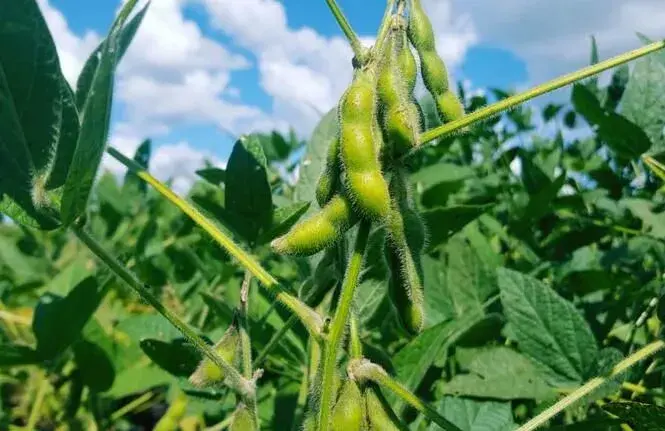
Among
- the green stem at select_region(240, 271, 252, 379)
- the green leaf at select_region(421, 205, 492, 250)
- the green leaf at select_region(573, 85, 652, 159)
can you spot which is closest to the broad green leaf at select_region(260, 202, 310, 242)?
the green stem at select_region(240, 271, 252, 379)

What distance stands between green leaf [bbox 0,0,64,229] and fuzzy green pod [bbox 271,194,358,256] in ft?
1.07

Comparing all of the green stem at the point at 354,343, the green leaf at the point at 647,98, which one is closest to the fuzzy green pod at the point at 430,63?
the green stem at the point at 354,343

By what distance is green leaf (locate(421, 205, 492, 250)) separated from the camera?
4.70ft

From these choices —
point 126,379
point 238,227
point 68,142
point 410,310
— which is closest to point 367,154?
point 410,310

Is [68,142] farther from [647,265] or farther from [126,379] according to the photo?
[647,265]

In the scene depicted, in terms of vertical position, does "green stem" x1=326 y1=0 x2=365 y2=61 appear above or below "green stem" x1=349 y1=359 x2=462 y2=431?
above

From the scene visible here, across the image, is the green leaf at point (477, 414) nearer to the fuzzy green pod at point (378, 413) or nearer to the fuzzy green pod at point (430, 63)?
the fuzzy green pod at point (378, 413)

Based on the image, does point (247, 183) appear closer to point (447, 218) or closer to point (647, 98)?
point (447, 218)

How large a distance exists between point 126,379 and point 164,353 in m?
0.48

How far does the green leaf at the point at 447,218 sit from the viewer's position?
143 cm

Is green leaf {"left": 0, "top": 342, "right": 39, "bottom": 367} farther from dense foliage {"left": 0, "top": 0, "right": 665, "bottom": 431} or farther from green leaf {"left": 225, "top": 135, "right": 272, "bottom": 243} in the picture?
green leaf {"left": 225, "top": 135, "right": 272, "bottom": 243}

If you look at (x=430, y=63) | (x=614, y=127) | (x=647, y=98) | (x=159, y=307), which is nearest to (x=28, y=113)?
(x=159, y=307)

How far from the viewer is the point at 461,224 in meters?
1.50

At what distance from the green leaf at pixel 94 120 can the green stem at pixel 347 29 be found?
9.8 inches
